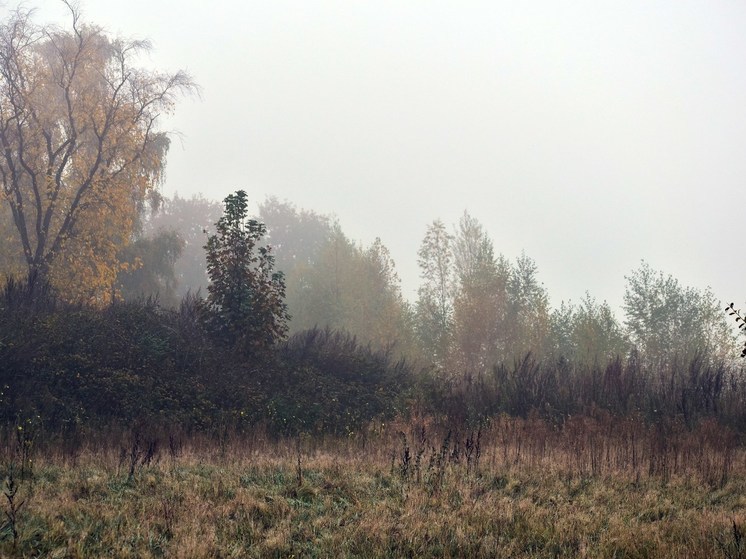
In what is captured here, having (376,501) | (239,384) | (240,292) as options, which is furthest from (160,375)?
(376,501)

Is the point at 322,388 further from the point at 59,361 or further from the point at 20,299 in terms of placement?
the point at 20,299

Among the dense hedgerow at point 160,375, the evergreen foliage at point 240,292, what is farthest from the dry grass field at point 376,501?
the evergreen foliage at point 240,292

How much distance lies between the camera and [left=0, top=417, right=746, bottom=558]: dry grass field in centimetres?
609

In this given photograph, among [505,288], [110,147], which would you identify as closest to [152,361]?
[110,147]

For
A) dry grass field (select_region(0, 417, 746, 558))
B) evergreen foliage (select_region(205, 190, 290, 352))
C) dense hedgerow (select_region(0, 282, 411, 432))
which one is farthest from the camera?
evergreen foliage (select_region(205, 190, 290, 352))

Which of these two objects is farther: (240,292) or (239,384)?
(240,292)

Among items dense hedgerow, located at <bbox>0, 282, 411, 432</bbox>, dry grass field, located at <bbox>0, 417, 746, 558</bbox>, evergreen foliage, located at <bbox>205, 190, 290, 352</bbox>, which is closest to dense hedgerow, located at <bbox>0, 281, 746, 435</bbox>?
dense hedgerow, located at <bbox>0, 282, 411, 432</bbox>

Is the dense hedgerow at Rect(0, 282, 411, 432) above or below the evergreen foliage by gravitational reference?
below

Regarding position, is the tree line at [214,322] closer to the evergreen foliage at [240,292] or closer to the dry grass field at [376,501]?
the evergreen foliage at [240,292]

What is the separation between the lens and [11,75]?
21.3 meters

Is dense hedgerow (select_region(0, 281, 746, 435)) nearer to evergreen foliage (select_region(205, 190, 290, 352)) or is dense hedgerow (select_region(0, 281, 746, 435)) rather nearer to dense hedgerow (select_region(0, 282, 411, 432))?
dense hedgerow (select_region(0, 282, 411, 432))

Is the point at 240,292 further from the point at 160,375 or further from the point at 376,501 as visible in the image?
the point at 376,501

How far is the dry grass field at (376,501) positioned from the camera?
20.0 feet

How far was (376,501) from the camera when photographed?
7.60 m
